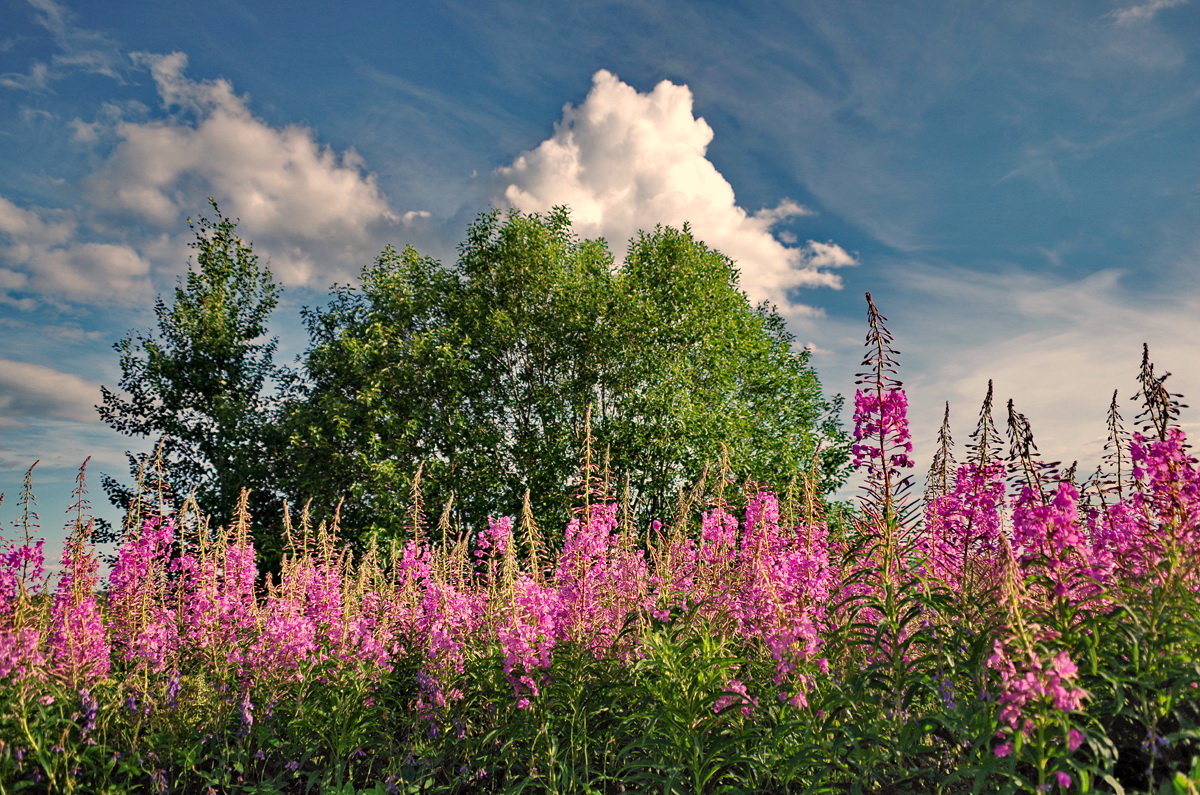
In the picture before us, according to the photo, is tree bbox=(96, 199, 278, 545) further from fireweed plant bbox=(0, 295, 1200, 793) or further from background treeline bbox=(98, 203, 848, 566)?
fireweed plant bbox=(0, 295, 1200, 793)

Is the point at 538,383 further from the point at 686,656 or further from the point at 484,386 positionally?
the point at 686,656

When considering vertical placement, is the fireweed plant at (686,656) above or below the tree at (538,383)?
below

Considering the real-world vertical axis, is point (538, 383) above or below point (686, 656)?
above

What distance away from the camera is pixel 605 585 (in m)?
5.80

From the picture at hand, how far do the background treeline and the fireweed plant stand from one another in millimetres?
10815

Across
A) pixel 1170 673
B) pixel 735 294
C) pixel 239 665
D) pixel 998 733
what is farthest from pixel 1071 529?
pixel 735 294

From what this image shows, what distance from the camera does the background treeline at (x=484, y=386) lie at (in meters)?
18.5

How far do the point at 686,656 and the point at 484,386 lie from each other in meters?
16.7

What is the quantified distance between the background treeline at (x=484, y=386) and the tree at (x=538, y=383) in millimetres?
59

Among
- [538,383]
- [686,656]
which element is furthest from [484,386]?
[686,656]

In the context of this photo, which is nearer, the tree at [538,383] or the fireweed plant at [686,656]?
the fireweed plant at [686,656]

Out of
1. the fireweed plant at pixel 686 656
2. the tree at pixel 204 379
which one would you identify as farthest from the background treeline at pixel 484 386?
the fireweed plant at pixel 686 656

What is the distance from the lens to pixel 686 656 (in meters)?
4.48

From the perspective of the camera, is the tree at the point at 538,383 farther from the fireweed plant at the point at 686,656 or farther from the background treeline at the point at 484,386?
the fireweed plant at the point at 686,656
